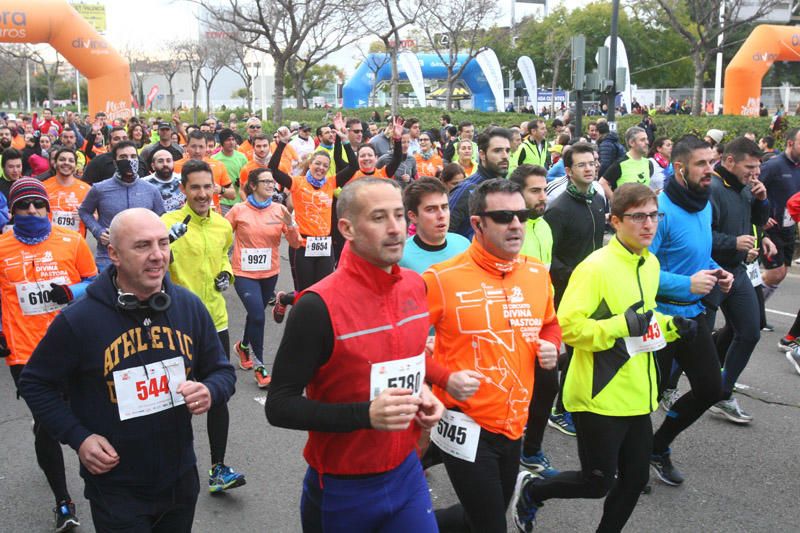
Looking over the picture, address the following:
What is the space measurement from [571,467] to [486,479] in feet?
6.83

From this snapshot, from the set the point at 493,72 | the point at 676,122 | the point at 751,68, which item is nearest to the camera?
the point at 676,122

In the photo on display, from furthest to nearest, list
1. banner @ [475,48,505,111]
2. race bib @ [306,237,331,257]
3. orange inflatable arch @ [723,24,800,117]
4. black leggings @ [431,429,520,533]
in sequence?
banner @ [475,48,505,111] < orange inflatable arch @ [723,24,800,117] < race bib @ [306,237,331,257] < black leggings @ [431,429,520,533]

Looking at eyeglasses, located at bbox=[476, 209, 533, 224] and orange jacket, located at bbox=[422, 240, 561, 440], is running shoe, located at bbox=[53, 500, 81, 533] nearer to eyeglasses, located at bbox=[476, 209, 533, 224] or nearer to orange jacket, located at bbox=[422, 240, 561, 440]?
orange jacket, located at bbox=[422, 240, 561, 440]

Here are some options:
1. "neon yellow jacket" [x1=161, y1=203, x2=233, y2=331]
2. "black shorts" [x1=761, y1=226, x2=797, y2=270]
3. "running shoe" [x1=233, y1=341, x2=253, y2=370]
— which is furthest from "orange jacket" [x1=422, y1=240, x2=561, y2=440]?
"black shorts" [x1=761, y1=226, x2=797, y2=270]

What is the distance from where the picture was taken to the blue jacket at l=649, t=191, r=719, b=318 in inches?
183

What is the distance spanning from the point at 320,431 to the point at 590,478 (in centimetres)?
171

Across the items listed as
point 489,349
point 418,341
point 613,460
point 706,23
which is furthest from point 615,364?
point 706,23

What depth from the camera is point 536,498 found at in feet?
13.3

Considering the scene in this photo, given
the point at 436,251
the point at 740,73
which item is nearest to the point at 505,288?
the point at 436,251

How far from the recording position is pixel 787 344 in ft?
25.1

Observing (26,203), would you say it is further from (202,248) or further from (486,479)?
(486,479)

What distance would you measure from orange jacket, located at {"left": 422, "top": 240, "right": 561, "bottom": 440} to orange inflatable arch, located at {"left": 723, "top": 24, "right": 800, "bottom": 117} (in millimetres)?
27970

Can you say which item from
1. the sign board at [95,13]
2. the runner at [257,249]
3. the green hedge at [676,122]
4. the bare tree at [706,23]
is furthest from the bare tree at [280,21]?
the sign board at [95,13]

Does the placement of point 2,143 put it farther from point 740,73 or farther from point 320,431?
point 740,73
